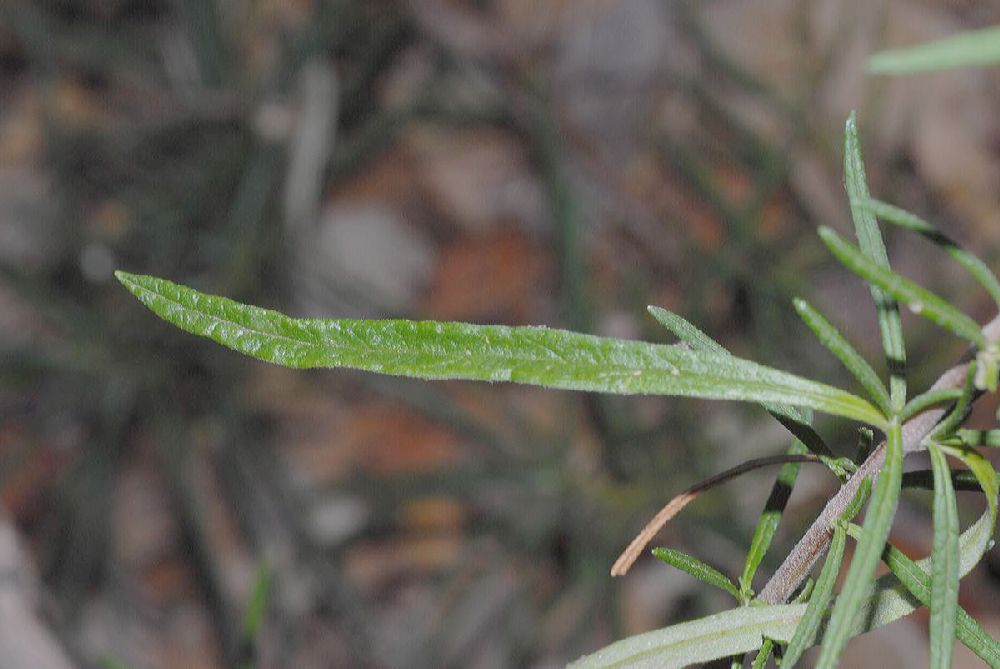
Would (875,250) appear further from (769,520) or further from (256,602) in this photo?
(256,602)

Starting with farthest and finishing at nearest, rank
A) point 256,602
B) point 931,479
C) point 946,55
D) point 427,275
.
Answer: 1. point 427,275
2. point 256,602
3. point 931,479
4. point 946,55

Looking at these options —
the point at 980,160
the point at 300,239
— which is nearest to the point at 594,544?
the point at 300,239

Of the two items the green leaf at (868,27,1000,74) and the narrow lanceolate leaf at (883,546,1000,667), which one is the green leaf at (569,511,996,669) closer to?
the narrow lanceolate leaf at (883,546,1000,667)

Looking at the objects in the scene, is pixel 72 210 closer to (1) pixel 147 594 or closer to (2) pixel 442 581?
(1) pixel 147 594

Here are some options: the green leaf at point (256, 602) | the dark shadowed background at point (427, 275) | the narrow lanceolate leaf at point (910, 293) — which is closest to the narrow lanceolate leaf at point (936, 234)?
the narrow lanceolate leaf at point (910, 293)

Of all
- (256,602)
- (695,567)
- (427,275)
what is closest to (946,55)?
(695,567)
